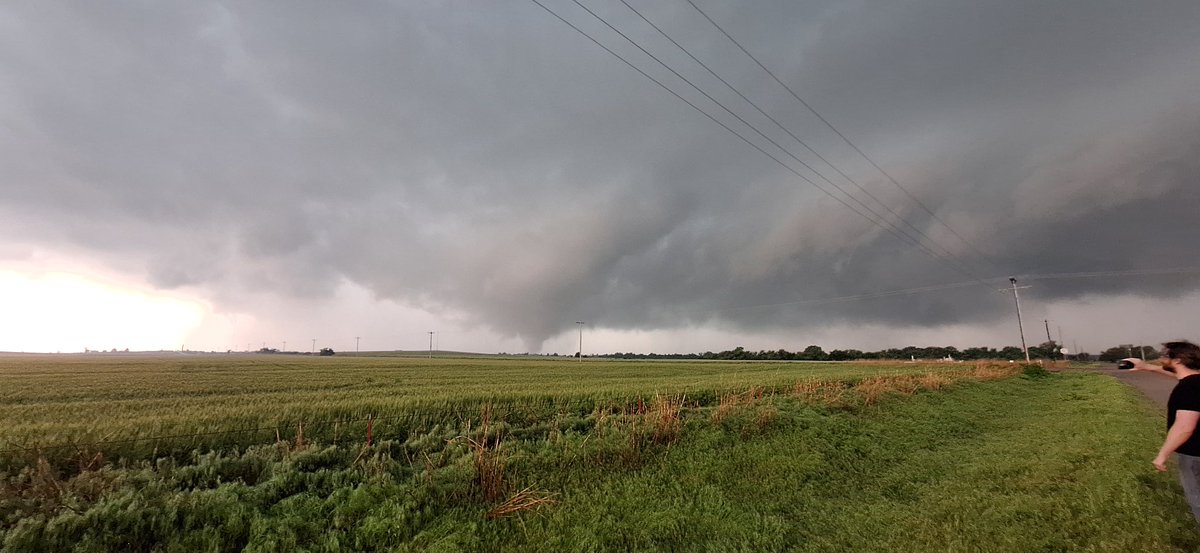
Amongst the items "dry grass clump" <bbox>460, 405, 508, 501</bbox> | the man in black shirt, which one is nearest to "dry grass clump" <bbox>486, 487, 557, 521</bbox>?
"dry grass clump" <bbox>460, 405, 508, 501</bbox>

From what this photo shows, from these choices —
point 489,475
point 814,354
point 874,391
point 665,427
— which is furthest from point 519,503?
point 814,354

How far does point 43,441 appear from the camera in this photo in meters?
12.0

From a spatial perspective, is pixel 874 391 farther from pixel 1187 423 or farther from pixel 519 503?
pixel 519 503

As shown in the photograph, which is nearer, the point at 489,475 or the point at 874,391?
the point at 489,475

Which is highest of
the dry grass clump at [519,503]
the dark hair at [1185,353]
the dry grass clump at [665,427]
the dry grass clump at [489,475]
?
the dark hair at [1185,353]

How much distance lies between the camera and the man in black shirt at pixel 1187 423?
17.9 ft

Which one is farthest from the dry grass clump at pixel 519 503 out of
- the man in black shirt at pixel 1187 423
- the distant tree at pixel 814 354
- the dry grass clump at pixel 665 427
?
the distant tree at pixel 814 354

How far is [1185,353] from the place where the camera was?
579 centimetres

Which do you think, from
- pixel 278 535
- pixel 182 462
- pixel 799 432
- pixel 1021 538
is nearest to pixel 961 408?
pixel 799 432

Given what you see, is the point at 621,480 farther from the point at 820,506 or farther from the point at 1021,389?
the point at 1021,389

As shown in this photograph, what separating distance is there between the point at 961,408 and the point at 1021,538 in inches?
712

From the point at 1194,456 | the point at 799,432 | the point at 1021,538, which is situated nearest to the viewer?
the point at 1194,456

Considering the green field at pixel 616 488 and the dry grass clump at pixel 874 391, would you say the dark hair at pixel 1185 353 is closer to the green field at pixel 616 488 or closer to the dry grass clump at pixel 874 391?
the green field at pixel 616 488

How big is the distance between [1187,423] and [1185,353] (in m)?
0.88
